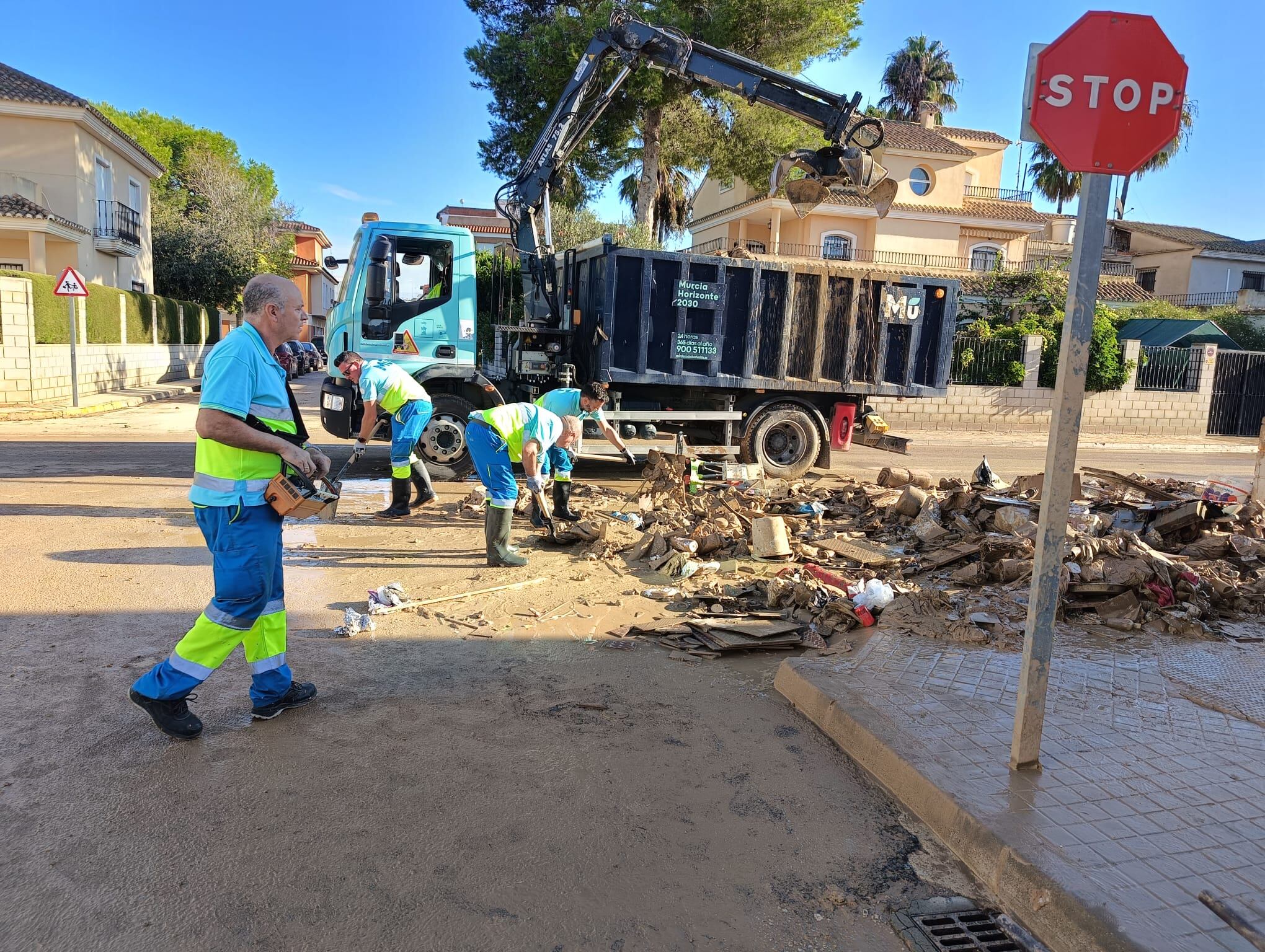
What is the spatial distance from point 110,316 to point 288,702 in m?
19.7

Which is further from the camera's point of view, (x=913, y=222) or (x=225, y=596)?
(x=913, y=222)

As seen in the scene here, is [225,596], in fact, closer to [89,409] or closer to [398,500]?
[398,500]

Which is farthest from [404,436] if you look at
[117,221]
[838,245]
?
[838,245]

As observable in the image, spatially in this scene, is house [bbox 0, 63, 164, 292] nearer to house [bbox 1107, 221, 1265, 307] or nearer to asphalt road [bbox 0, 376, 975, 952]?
Result: asphalt road [bbox 0, 376, 975, 952]

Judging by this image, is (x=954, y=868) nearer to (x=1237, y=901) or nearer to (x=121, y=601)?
(x=1237, y=901)

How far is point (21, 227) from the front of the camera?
73.8 ft

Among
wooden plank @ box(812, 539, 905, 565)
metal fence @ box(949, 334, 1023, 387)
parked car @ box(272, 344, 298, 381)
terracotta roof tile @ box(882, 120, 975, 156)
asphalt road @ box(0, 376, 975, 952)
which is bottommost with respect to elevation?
asphalt road @ box(0, 376, 975, 952)

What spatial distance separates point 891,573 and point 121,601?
17.3 ft

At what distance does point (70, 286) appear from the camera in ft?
49.6

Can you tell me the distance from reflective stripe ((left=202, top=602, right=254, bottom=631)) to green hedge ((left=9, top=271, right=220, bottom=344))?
51.0ft

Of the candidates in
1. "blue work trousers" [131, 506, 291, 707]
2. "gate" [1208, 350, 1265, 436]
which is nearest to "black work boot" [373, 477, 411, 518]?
"blue work trousers" [131, 506, 291, 707]

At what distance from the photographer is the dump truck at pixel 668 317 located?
9.48 metres

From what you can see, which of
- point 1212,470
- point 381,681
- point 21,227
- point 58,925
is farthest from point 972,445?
point 21,227

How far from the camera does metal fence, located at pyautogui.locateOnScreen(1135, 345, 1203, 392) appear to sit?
68.2 feet
